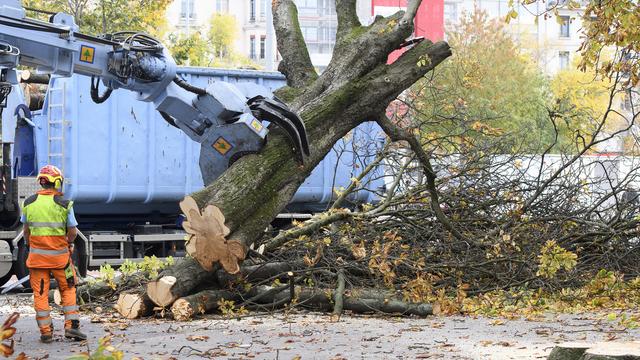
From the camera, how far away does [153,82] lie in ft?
27.4

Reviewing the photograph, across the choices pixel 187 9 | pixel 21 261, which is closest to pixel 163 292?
pixel 21 261

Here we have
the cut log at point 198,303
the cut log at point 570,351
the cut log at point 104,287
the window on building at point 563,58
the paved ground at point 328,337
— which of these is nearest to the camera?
the cut log at point 570,351

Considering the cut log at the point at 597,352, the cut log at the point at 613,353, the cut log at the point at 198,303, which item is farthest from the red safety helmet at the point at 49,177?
the cut log at the point at 613,353

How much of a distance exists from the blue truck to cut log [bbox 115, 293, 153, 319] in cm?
447

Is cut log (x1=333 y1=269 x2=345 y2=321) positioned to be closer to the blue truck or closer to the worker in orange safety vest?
the worker in orange safety vest

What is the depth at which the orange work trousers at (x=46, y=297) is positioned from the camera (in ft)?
29.9

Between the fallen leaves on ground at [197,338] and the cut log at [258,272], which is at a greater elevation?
the cut log at [258,272]

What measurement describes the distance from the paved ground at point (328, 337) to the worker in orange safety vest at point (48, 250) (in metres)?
0.23

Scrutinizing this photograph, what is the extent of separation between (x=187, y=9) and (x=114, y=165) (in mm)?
51205

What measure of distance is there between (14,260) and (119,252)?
2733 mm

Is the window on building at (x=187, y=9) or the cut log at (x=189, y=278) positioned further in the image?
the window on building at (x=187, y=9)

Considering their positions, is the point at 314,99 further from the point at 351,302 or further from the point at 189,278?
the point at 189,278

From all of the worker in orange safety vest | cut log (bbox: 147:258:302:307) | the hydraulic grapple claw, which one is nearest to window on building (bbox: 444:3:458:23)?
cut log (bbox: 147:258:302:307)

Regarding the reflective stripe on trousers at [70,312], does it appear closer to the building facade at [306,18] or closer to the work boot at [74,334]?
the work boot at [74,334]
